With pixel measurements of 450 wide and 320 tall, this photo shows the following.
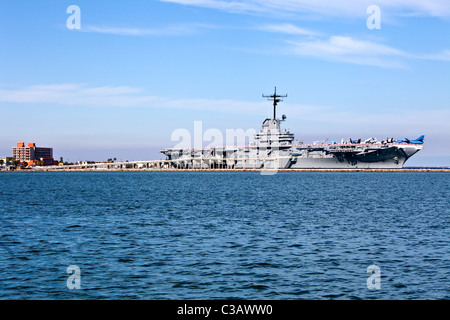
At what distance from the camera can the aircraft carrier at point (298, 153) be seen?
13462 centimetres

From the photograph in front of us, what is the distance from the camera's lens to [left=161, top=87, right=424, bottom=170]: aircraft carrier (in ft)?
442

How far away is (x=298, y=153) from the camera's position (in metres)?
147
